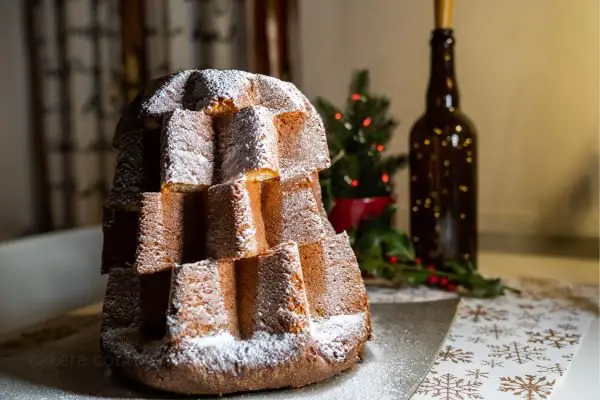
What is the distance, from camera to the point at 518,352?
2.31 ft

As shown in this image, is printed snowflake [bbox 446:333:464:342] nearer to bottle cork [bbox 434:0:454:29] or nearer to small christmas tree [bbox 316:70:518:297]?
small christmas tree [bbox 316:70:518:297]

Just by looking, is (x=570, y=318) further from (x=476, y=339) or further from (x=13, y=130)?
(x=13, y=130)

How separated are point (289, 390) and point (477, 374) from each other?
0.18 m

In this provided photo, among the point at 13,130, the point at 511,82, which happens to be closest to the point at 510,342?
the point at 511,82

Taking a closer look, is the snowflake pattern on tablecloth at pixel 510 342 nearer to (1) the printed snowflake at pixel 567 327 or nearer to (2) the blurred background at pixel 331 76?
(1) the printed snowflake at pixel 567 327

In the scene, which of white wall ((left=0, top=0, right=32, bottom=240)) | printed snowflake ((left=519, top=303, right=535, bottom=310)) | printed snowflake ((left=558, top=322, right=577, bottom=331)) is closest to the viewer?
printed snowflake ((left=558, top=322, right=577, bottom=331))

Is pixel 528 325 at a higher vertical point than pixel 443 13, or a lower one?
lower

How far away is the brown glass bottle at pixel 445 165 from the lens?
1.05 meters

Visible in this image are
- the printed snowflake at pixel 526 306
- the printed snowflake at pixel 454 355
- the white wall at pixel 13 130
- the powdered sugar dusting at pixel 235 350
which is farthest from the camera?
the white wall at pixel 13 130

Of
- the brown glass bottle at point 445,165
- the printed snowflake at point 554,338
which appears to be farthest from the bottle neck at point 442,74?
the printed snowflake at point 554,338

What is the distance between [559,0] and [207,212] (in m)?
0.98

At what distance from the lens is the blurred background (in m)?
1.30

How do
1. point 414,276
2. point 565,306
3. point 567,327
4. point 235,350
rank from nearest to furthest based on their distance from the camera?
point 235,350 → point 567,327 → point 565,306 → point 414,276

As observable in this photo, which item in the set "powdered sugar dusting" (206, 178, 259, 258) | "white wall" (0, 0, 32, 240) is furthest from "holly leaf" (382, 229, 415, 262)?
"white wall" (0, 0, 32, 240)
